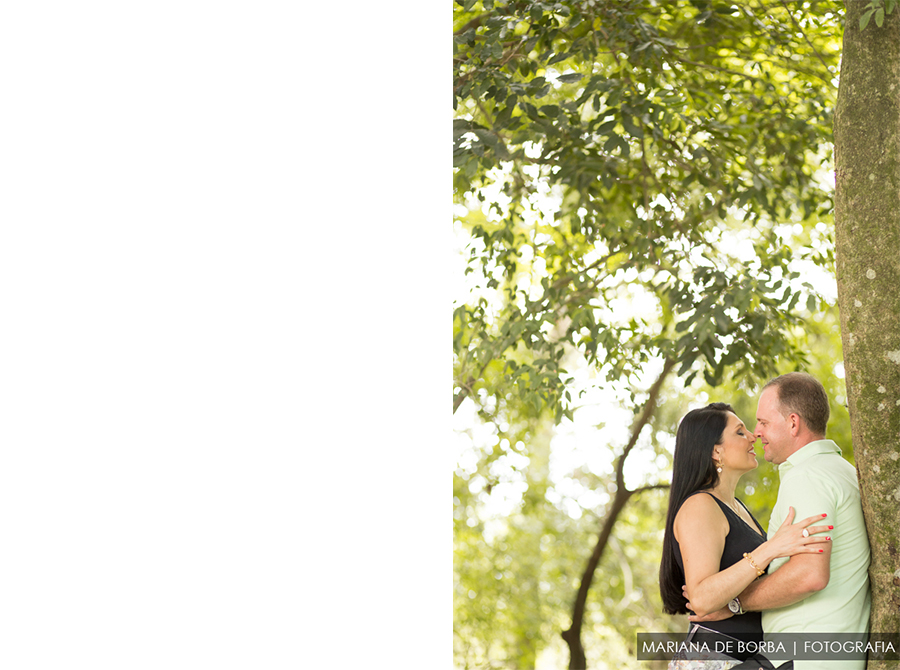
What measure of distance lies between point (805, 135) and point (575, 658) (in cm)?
340

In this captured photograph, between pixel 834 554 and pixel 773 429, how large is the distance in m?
0.30

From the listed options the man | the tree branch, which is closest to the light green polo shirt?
the man

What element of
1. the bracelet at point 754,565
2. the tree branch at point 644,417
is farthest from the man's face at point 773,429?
the tree branch at point 644,417

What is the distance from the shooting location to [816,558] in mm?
1512

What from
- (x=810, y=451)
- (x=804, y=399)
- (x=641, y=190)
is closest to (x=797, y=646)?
(x=810, y=451)

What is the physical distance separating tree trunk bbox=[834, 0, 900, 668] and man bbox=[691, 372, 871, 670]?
4 cm

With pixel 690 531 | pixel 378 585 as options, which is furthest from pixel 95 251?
pixel 690 531

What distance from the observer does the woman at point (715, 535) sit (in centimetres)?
157

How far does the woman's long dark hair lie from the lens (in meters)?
1.82

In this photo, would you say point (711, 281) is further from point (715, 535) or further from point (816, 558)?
point (816, 558)

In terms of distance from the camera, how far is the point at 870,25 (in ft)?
5.45

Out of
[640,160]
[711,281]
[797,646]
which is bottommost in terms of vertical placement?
[797,646]

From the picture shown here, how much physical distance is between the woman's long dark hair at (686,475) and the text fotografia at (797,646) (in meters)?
0.13

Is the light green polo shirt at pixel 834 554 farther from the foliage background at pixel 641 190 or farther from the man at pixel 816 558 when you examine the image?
the foliage background at pixel 641 190
